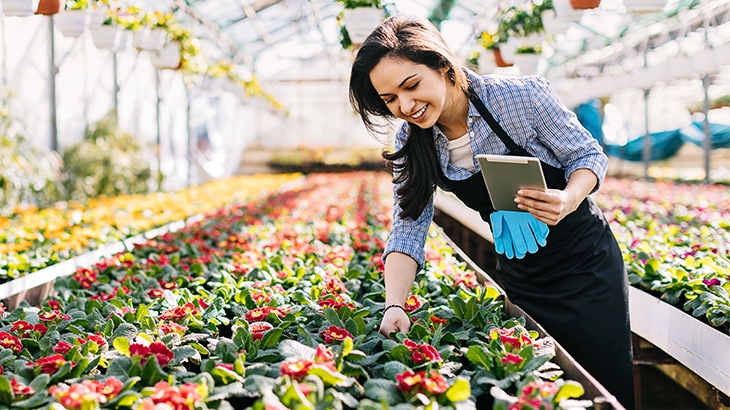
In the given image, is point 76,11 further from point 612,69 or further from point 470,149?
point 612,69

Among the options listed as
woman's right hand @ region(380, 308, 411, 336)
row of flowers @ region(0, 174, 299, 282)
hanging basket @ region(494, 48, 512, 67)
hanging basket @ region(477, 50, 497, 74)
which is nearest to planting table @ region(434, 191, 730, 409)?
woman's right hand @ region(380, 308, 411, 336)

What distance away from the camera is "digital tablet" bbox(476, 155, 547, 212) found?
140 centimetres

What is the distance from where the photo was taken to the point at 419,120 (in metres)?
1.53

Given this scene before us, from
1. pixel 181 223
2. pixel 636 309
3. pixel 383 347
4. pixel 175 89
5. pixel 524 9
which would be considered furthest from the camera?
pixel 175 89

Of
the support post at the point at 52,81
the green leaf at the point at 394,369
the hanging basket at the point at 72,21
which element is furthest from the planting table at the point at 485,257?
the support post at the point at 52,81

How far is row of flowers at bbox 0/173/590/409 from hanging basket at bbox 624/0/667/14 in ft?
7.13

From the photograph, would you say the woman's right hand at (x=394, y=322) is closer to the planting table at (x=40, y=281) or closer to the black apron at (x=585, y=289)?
the black apron at (x=585, y=289)

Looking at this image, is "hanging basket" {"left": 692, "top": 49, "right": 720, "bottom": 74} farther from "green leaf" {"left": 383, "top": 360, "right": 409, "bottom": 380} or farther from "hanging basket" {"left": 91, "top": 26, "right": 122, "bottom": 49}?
"green leaf" {"left": 383, "top": 360, "right": 409, "bottom": 380}

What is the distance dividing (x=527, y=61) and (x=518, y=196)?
477 cm

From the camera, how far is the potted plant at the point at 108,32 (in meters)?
4.83

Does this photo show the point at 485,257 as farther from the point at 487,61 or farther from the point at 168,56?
the point at 168,56

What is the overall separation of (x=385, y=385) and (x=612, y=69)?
42.3ft

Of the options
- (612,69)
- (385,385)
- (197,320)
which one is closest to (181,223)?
(197,320)

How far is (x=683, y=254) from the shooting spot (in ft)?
8.94
